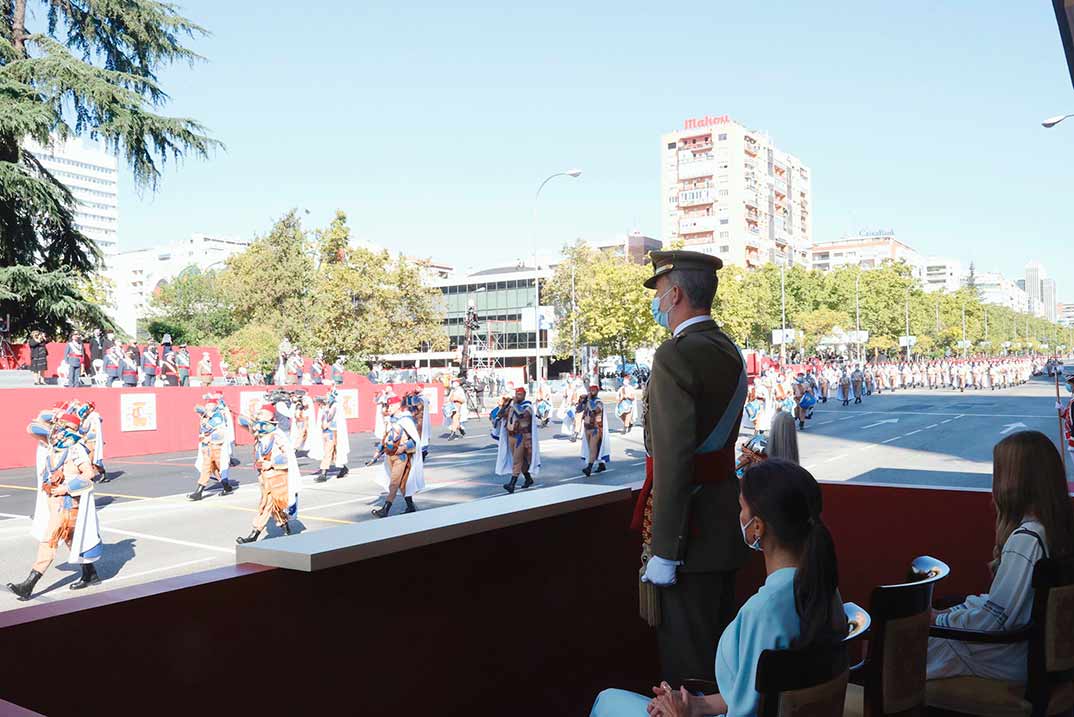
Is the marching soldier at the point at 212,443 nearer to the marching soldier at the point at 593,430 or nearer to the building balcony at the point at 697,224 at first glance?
the marching soldier at the point at 593,430

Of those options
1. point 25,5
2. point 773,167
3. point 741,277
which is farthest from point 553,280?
point 773,167

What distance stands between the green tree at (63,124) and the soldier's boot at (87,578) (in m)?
16.4

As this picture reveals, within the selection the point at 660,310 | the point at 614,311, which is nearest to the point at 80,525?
the point at 660,310

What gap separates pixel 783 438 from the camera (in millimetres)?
4508

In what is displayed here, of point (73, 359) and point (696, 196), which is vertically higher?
point (696, 196)

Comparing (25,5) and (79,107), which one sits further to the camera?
(25,5)

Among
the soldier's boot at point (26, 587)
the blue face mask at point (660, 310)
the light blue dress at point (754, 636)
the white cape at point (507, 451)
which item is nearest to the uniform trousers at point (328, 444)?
the white cape at point (507, 451)

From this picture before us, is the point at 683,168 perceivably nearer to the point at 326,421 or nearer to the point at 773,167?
the point at 773,167

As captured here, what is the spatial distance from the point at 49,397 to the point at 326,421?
28.4 feet

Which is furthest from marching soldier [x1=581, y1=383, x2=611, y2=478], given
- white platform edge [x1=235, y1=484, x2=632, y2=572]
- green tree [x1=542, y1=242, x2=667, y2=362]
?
green tree [x1=542, y1=242, x2=667, y2=362]

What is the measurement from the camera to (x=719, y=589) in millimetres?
3221

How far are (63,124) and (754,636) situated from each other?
26.2 metres

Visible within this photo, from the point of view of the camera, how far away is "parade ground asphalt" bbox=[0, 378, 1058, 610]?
421 inches

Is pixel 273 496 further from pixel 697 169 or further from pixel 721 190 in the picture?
pixel 697 169
